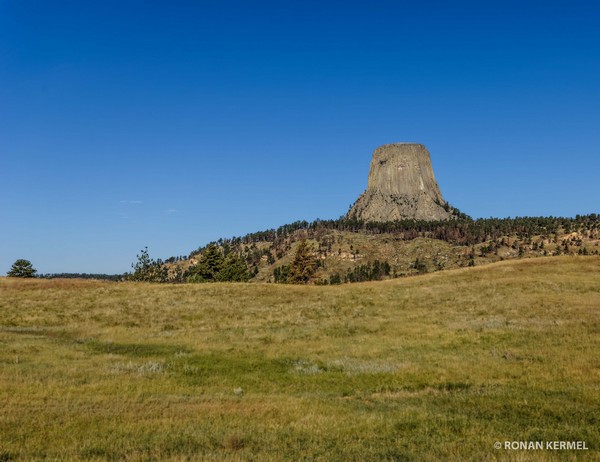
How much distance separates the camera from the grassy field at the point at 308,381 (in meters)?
9.26

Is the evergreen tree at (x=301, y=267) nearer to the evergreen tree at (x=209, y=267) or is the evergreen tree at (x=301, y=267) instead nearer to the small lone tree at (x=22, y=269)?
the evergreen tree at (x=209, y=267)

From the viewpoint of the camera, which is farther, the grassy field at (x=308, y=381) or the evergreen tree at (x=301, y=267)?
the evergreen tree at (x=301, y=267)

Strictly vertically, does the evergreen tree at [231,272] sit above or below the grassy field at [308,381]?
above

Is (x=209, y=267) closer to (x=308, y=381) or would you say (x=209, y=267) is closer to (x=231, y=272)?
(x=231, y=272)

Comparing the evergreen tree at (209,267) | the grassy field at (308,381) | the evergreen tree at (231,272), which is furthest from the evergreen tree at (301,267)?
the grassy field at (308,381)

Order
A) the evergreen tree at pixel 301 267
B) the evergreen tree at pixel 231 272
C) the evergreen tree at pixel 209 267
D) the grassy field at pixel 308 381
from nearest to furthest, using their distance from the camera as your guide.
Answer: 1. the grassy field at pixel 308 381
2. the evergreen tree at pixel 301 267
3. the evergreen tree at pixel 231 272
4. the evergreen tree at pixel 209 267

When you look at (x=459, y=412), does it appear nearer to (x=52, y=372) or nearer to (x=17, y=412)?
(x=17, y=412)

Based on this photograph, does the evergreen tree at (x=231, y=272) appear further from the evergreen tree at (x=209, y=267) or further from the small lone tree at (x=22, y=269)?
the small lone tree at (x=22, y=269)

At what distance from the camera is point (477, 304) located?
38.3 metres

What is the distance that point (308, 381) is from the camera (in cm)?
1711

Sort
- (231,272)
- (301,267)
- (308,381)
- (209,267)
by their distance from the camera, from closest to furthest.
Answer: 1. (308,381)
2. (301,267)
3. (231,272)
4. (209,267)

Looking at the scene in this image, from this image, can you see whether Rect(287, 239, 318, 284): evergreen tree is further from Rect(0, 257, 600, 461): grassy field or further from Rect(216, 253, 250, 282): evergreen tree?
Rect(0, 257, 600, 461): grassy field

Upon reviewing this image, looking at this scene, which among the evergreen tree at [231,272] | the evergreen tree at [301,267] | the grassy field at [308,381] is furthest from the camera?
the evergreen tree at [231,272]

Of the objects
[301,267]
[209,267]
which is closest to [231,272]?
[209,267]
